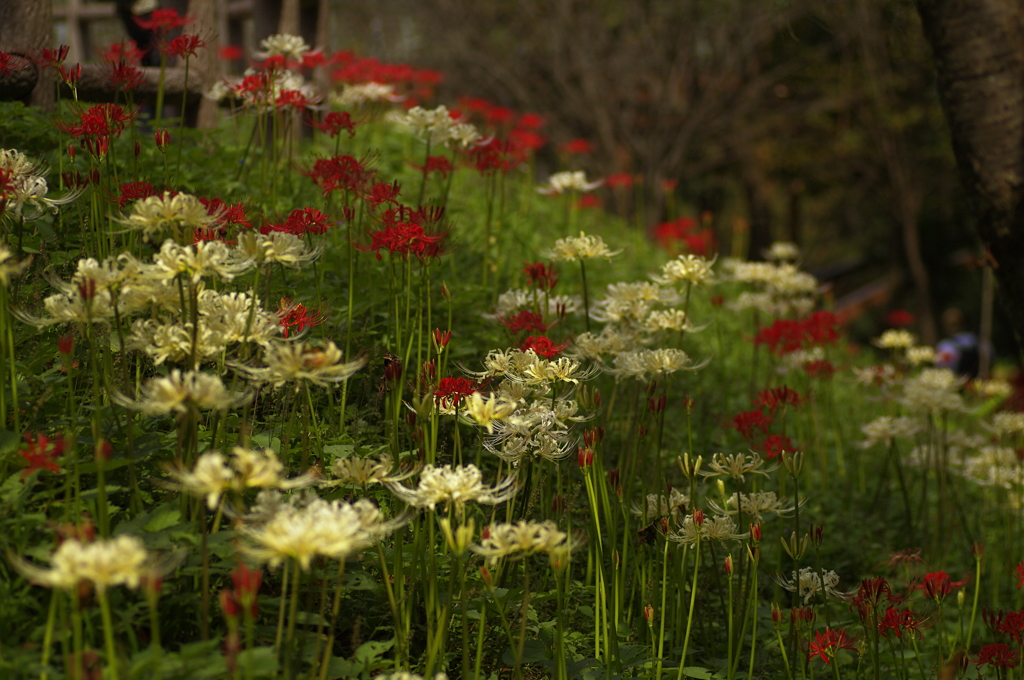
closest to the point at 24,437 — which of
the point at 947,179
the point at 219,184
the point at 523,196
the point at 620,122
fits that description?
the point at 219,184

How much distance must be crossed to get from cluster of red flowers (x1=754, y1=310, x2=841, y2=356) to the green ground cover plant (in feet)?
0.09

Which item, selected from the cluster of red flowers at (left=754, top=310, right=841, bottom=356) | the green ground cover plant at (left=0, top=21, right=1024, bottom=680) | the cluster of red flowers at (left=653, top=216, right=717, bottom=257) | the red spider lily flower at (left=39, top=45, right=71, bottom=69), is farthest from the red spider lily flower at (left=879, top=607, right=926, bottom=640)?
the cluster of red flowers at (left=653, top=216, right=717, bottom=257)

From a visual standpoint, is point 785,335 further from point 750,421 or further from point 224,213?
point 224,213

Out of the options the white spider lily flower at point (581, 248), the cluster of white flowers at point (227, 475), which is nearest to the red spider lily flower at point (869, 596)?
the white spider lily flower at point (581, 248)

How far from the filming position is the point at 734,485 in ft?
12.1

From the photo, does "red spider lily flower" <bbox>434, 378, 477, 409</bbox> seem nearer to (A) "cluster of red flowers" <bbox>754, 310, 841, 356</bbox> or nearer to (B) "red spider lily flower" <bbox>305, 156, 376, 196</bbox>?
(B) "red spider lily flower" <bbox>305, 156, 376, 196</bbox>

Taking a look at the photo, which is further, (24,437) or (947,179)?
(947,179)

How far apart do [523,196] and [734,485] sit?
146 inches

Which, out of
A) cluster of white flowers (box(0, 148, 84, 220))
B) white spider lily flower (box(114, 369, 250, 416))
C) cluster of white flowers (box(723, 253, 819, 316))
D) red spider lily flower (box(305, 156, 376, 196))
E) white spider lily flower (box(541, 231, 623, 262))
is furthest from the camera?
cluster of white flowers (box(723, 253, 819, 316))

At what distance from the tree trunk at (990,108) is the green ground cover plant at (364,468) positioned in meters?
0.67

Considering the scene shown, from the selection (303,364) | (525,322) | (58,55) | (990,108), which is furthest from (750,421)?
(58,55)

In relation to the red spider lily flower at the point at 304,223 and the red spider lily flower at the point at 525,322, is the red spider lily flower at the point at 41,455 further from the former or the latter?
the red spider lily flower at the point at 525,322

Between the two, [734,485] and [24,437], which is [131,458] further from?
[734,485]

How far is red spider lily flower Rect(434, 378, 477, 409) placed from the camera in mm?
1862
